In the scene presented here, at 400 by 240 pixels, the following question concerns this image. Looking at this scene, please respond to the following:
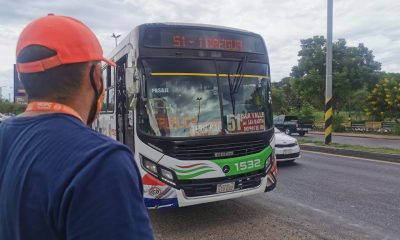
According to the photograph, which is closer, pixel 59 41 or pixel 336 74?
pixel 59 41

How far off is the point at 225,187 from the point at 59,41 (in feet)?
14.7

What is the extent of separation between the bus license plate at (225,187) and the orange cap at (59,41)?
4.32 m

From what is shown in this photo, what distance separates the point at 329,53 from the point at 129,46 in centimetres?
1266

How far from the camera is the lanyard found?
4.30 feet

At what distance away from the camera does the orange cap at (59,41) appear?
130 cm

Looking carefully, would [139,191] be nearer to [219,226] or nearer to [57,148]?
[57,148]

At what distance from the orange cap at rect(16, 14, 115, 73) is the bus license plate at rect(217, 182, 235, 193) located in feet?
14.2

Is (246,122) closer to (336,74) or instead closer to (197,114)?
(197,114)

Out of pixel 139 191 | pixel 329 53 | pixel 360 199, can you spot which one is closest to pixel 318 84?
pixel 329 53

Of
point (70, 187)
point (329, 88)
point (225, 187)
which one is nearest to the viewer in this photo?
point (70, 187)

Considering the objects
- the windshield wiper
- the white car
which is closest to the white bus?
the windshield wiper

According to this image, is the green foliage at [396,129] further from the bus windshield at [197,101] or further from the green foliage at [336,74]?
the bus windshield at [197,101]

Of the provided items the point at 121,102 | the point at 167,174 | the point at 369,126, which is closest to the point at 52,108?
the point at 167,174

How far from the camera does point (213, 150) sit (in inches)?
217
